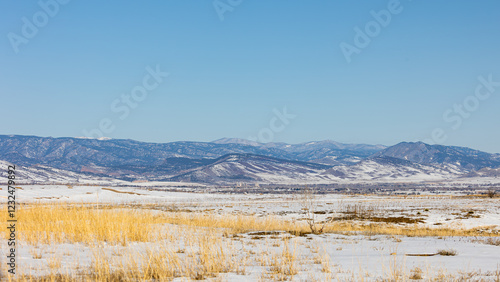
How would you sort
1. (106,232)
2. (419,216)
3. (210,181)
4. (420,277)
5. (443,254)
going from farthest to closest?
(210,181)
(419,216)
(106,232)
(443,254)
(420,277)

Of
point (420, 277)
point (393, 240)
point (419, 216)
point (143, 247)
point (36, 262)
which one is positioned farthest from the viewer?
point (419, 216)

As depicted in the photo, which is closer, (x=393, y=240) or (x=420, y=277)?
(x=420, y=277)

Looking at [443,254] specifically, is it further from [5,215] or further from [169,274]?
[5,215]

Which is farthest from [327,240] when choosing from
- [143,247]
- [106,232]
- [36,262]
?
[36,262]

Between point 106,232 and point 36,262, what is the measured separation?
2972 millimetres

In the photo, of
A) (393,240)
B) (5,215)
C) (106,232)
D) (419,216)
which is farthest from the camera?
(419,216)

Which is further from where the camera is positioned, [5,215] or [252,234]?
[5,215]

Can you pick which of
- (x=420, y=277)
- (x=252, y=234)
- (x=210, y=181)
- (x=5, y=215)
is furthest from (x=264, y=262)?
(x=210, y=181)

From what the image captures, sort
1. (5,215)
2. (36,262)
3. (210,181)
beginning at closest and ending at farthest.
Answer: (36,262) → (5,215) → (210,181)

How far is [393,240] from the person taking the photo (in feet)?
40.0

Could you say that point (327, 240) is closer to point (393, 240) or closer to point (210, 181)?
point (393, 240)

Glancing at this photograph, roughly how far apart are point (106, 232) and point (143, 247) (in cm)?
147

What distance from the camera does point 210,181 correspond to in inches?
7815

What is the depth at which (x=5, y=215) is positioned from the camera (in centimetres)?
1492
